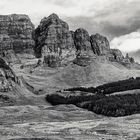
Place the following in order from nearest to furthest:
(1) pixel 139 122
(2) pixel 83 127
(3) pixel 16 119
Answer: (2) pixel 83 127
(1) pixel 139 122
(3) pixel 16 119

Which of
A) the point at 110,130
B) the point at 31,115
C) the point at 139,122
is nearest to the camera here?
the point at 110,130

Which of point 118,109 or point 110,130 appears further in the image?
point 118,109

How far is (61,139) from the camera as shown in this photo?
9738cm

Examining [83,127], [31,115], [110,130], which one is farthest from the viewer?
[31,115]

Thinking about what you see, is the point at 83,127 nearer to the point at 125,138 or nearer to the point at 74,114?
the point at 125,138

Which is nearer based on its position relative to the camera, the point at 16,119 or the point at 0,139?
the point at 0,139

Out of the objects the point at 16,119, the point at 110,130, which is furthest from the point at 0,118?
the point at 110,130

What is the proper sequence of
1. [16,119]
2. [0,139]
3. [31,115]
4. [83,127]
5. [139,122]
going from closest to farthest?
[0,139]
[83,127]
[139,122]
[16,119]
[31,115]

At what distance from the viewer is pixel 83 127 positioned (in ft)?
429

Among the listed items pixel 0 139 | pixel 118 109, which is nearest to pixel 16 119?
pixel 118 109

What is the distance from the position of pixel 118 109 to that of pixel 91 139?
9820 centimetres

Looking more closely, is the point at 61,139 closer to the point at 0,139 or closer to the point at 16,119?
the point at 0,139

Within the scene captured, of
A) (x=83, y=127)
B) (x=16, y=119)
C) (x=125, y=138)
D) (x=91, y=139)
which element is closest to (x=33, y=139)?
(x=91, y=139)

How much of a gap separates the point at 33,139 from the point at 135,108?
101 metres
